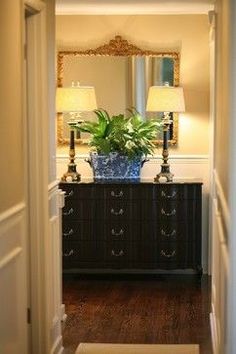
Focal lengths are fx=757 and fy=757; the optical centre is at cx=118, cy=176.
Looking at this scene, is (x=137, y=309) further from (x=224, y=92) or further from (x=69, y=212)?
(x=224, y=92)

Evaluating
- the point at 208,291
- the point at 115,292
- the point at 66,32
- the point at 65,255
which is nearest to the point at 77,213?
the point at 65,255

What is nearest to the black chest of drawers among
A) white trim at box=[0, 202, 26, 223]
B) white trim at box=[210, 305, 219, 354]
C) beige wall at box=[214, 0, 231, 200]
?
white trim at box=[210, 305, 219, 354]

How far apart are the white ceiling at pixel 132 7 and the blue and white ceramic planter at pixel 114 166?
1.33 m

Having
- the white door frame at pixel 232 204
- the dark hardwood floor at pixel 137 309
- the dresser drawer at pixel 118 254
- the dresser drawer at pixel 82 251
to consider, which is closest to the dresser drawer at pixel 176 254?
the dark hardwood floor at pixel 137 309

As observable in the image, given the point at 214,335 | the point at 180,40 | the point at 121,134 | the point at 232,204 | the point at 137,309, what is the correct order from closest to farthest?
the point at 232,204, the point at 214,335, the point at 137,309, the point at 121,134, the point at 180,40

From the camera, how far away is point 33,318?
426 centimetres

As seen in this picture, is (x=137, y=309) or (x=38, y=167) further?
(x=137, y=309)

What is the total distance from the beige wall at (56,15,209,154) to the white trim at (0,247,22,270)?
3.77 meters

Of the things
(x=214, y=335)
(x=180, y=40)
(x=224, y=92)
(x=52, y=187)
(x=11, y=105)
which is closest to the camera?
(x=11, y=105)

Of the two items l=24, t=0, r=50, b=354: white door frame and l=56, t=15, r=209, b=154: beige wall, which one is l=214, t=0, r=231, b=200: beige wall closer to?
l=24, t=0, r=50, b=354: white door frame

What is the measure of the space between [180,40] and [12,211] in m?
4.05

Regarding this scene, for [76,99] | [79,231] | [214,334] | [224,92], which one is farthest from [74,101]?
[224,92]

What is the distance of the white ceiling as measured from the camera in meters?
6.40

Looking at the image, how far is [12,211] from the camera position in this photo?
3553mm
